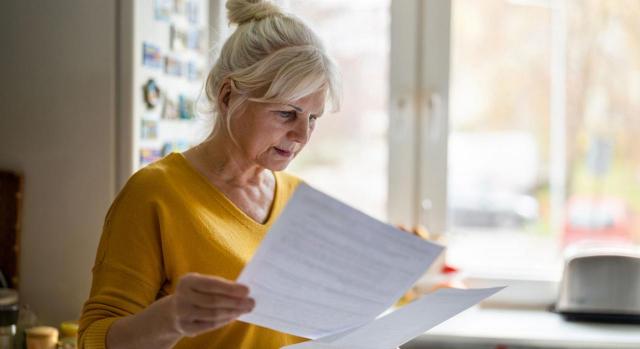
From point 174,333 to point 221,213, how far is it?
32cm

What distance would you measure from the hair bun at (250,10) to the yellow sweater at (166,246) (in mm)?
244

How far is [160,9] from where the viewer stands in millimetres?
1904

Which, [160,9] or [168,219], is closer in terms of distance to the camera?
[168,219]

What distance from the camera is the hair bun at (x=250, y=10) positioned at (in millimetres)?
1302

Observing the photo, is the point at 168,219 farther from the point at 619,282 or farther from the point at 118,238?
the point at 619,282

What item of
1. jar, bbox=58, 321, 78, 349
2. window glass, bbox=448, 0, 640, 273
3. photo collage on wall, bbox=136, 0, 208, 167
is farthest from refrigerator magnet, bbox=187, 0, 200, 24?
jar, bbox=58, 321, 78, 349

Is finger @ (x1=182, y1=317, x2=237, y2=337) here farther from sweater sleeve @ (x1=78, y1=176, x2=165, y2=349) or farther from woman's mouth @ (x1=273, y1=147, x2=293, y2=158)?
woman's mouth @ (x1=273, y1=147, x2=293, y2=158)

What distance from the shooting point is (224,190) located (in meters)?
1.29

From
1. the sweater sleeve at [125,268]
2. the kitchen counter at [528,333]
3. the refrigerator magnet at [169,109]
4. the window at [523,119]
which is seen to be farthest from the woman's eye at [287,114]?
the window at [523,119]

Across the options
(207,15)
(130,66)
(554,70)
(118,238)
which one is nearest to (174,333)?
(118,238)

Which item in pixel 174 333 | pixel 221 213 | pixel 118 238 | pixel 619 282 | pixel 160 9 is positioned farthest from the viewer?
pixel 619 282

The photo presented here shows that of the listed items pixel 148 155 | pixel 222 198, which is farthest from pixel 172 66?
pixel 222 198

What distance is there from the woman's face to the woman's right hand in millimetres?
395

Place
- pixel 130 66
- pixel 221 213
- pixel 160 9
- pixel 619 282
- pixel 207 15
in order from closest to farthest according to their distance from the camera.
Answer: pixel 221 213 < pixel 130 66 < pixel 160 9 < pixel 619 282 < pixel 207 15
